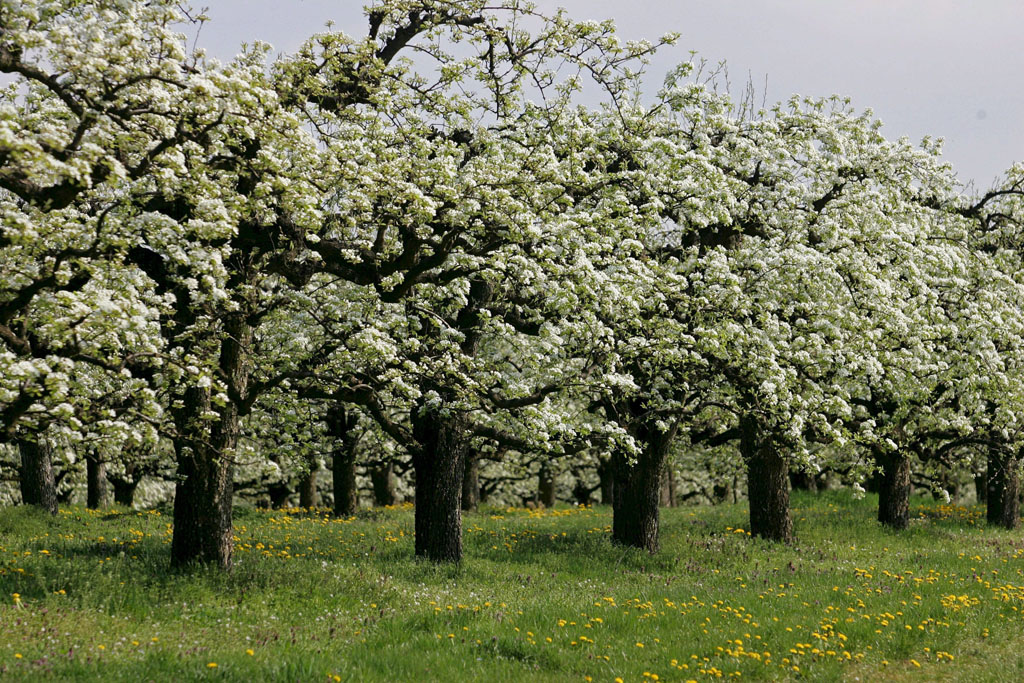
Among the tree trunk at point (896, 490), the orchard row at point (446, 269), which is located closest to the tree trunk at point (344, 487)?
the orchard row at point (446, 269)

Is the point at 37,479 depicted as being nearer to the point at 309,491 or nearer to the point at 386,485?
the point at 309,491

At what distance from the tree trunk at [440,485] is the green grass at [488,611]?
2.46 ft

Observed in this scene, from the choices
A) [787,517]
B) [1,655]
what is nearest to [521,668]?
[1,655]

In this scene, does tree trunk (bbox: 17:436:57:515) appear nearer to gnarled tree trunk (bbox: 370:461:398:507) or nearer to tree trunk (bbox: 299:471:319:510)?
tree trunk (bbox: 299:471:319:510)

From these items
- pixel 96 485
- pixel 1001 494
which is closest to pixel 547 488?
pixel 96 485

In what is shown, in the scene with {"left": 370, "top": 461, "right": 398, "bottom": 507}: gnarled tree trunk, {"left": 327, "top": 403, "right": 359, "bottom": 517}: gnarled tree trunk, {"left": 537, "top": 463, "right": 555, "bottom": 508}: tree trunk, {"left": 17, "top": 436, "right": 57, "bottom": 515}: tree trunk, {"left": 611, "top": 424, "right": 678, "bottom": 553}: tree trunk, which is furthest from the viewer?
{"left": 537, "top": 463, "right": 555, "bottom": 508}: tree trunk

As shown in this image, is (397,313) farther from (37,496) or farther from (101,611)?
(37,496)

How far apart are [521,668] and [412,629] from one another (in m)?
2.14

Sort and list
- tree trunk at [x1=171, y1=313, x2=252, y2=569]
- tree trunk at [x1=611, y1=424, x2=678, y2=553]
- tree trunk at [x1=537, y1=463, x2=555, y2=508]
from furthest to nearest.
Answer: tree trunk at [x1=537, y1=463, x2=555, y2=508] < tree trunk at [x1=611, y1=424, x2=678, y2=553] < tree trunk at [x1=171, y1=313, x2=252, y2=569]

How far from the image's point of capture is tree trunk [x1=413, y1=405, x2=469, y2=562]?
18.1 m

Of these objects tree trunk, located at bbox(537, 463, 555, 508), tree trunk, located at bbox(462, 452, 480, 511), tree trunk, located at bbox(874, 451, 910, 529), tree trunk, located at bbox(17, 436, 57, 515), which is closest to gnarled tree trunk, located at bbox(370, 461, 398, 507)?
tree trunk, located at bbox(462, 452, 480, 511)

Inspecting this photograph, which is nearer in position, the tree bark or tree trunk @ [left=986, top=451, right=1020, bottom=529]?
tree trunk @ [left=986, top=451, right=1020, bottom=529]

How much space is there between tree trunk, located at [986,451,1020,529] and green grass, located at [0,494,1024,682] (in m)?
7.85

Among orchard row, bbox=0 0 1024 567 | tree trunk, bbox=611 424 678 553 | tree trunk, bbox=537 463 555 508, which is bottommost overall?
tree trunk, bbox=537 463 555 508
